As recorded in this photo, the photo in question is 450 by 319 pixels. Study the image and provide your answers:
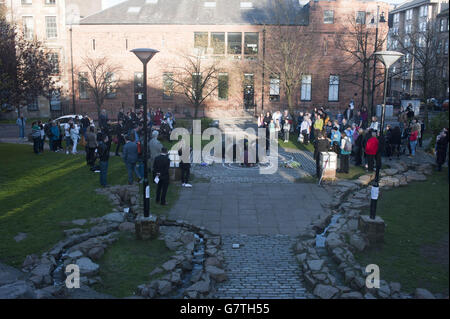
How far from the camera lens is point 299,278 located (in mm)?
9062

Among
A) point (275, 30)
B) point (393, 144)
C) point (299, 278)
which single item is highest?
point (275, 30)

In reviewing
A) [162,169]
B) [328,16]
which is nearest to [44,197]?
[162,169]

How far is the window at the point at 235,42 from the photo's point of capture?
39.7 m

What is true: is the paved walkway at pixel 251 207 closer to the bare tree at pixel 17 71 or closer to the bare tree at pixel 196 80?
the bare tree at pixel 17 71

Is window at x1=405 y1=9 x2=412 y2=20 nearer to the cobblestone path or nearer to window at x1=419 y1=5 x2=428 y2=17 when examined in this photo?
window at x1=419 y1=5 x2=428 y2=17

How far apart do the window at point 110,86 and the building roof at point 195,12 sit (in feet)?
16.1

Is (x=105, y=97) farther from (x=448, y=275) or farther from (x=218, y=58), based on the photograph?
(x=448, y=275)

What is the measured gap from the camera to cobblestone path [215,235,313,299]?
8.46m

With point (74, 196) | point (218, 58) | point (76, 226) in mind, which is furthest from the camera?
point (218, 58)

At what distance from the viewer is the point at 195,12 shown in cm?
4047

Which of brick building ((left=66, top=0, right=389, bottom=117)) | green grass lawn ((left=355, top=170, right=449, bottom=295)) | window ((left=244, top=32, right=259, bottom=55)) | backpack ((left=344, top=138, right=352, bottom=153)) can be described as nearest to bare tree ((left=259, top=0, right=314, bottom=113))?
brick building ((left=66, top=0, right=389, bottom=117))

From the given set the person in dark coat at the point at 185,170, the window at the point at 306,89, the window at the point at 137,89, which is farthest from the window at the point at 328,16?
the person in dark coat at the point at 185,170

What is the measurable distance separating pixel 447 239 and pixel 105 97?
37.7 meters

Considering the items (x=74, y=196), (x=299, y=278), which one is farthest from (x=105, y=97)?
(x=299, y=278)
